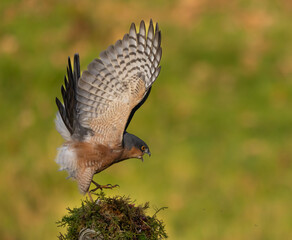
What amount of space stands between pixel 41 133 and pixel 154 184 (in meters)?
4.16

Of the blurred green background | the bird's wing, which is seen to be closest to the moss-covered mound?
the bird's wing

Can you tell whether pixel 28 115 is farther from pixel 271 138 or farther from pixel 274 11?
pixel 274 11

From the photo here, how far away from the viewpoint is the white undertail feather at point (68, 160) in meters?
7.46

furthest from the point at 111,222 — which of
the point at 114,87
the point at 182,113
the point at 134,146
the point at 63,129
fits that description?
the point at 182,113

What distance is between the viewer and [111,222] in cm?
591

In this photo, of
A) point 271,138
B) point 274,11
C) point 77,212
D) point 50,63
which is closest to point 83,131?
point 77,212

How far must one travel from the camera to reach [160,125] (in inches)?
610

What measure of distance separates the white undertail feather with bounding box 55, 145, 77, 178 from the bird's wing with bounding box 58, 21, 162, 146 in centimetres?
27

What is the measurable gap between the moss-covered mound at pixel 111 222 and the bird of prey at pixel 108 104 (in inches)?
Result: 43.5

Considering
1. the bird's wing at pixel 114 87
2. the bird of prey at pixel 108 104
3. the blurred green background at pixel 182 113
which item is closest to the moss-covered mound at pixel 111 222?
the bird of prey at pixel 108 104

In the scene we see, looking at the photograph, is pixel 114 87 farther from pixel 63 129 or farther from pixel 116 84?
pixel 63 129

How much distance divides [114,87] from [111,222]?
2.40m

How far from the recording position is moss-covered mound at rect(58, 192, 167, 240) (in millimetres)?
5852

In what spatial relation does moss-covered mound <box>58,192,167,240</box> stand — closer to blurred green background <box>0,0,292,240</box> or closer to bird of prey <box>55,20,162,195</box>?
bird of prey <box>55,20,162,195</box>
